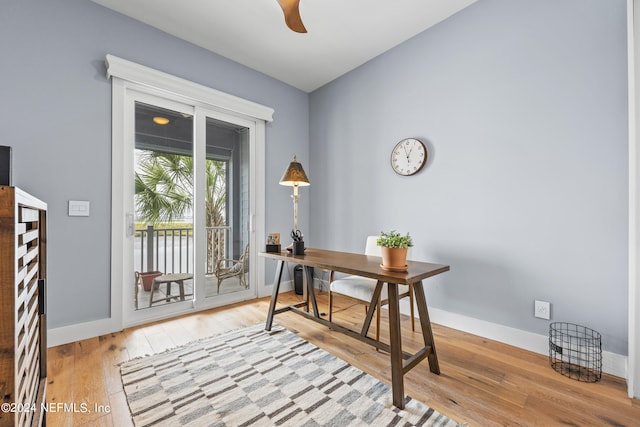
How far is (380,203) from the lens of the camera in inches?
123

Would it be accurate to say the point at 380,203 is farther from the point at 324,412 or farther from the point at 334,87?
the point at 324,412

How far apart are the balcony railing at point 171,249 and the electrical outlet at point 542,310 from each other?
120 inches

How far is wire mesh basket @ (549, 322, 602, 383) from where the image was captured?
179 cm

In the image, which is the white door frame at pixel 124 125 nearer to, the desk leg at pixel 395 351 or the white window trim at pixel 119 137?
the white window trim at pixel 119 137

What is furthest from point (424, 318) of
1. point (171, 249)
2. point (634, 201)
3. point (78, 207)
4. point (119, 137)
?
point (119, 137)

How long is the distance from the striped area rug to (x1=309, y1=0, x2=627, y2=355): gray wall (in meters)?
1.34

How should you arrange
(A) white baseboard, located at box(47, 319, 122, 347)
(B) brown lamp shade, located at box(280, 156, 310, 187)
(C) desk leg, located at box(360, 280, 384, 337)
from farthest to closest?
(B) brown lamp shade, located at box(280, 156, 310, 187), (A) white baseboard, located at box(47, 319, 122, 347), (C) desk leg, located at box(360, 280, 384, 337)

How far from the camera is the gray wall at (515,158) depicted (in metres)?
1.84

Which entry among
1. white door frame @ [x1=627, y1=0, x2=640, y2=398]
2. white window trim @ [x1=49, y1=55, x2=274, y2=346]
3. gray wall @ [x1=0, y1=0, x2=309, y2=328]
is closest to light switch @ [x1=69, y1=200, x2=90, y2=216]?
gray wall @ [x1=0, y1=0, x2=309, y2=328]

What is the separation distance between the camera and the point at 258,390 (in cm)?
163

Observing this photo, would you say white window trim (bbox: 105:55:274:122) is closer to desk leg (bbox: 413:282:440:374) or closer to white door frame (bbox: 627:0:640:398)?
desk leg (bbox: 413:282:440:374)

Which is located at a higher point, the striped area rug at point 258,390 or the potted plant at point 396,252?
the potted plant at point 396,252

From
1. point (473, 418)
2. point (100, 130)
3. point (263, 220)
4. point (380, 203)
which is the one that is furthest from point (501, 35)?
point (100, 130)

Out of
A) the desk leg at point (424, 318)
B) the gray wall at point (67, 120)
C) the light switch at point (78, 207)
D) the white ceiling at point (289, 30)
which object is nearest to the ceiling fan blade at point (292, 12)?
the white ceiling at point (289, 30)
